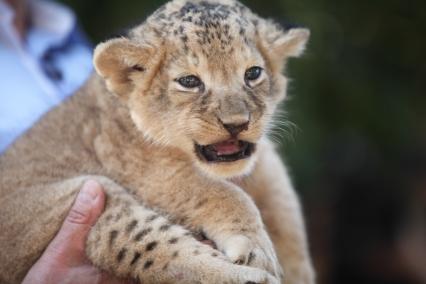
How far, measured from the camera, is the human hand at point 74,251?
3818 mm

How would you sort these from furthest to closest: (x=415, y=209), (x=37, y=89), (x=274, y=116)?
(x=415, y=209) < (x=37, y=89) < (x=274, y=116)

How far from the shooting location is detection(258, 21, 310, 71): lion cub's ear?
4.15 meters

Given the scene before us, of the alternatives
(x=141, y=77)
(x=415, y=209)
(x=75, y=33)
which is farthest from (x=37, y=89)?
(x=415, y=209)

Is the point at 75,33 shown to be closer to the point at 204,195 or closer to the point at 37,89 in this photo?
the point at 37,89

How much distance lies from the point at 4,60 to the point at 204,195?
2.17 m

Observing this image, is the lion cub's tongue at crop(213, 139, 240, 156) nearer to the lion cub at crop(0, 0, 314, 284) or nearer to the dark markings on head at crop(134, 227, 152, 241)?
the lion cub at crop(0, 0, 314, 284)

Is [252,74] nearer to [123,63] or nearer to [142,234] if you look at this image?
[123,63]

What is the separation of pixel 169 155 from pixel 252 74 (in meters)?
0.65

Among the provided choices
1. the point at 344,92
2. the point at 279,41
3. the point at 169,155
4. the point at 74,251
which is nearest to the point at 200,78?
the point at 169,155

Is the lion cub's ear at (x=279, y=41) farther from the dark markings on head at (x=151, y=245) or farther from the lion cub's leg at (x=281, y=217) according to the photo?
the dark markings on head at (x=151, y=245)

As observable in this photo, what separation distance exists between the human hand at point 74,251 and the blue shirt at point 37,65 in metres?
1.06

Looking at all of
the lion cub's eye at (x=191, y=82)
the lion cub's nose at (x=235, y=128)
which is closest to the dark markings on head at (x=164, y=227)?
the lion cub's nose at (x=235, y=128)

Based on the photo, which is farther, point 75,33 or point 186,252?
point 75,33

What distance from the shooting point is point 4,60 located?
5.30 m
